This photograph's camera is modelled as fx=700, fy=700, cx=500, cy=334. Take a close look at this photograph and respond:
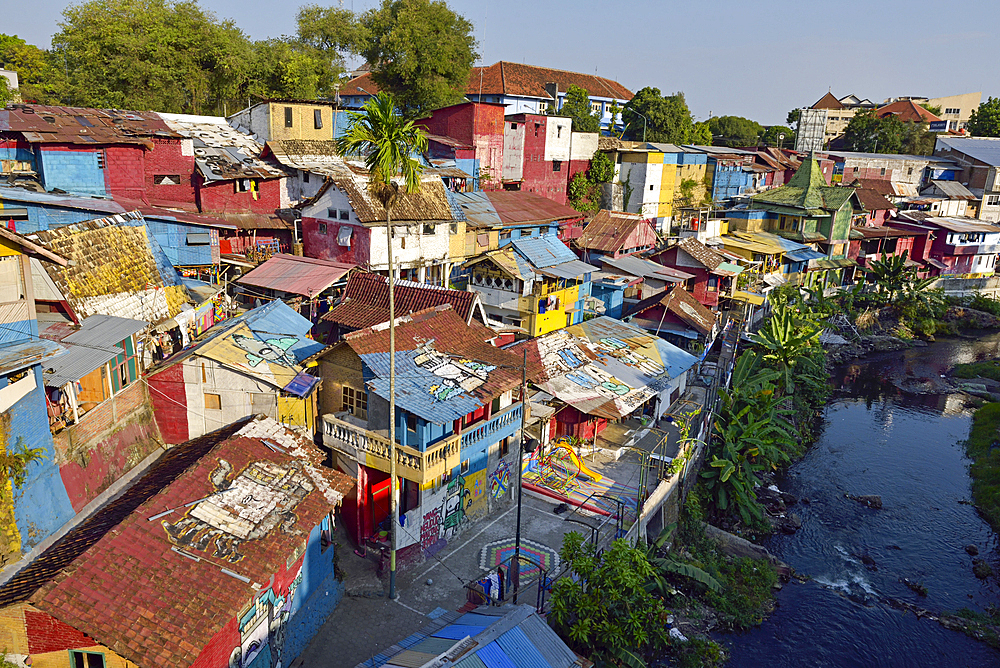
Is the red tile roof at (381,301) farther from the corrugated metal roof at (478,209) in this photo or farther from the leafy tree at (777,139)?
the leafy tree at (777,139)

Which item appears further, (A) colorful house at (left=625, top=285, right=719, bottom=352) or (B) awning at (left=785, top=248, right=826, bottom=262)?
(B) awning at (left=785, top=248, right=826, bottom=262)

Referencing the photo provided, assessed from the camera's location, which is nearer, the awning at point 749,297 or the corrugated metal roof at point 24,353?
the corrugated metal roof at point 24,353

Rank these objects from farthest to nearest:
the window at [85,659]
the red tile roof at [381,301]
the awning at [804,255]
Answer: the awning at [804,255] → the red tile roof at [381,301] → the window at [85,659]

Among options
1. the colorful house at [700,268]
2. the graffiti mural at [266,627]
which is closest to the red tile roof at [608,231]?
the colorful house at [700,268]

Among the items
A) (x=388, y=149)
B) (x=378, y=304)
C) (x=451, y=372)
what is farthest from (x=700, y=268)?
(x=388, y=149)

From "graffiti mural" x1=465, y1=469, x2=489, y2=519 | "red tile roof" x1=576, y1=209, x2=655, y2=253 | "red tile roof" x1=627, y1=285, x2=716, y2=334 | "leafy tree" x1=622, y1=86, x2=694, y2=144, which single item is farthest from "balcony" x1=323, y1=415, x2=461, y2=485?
"leafy tree" x1=622, y1=86, x2=694, y2=144

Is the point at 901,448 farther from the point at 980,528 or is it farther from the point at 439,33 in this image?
the point at 439,33

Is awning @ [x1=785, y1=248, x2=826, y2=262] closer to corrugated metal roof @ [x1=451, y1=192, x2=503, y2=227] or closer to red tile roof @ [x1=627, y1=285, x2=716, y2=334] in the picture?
red tile roof @ [x1=627, y1=285, x2=716, y2=334]
